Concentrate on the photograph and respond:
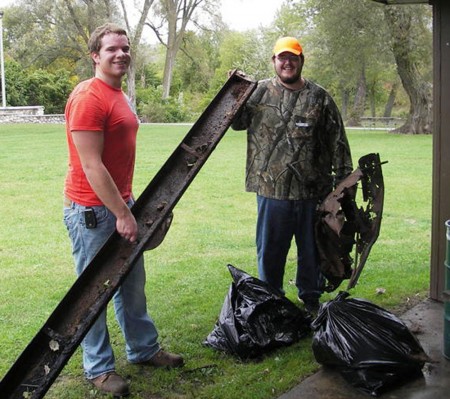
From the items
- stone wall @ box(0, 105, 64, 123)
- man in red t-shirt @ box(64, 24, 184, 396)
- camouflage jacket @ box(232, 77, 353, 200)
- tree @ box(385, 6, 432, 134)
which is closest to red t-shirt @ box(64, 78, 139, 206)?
man in red t-shirt @ box(64, 24, 184, 396)

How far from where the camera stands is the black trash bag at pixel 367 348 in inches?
138

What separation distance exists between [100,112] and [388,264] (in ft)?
13.3

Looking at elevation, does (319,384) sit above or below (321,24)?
below

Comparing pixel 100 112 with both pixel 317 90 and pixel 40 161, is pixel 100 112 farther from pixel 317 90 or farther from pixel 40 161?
pixel 40 161

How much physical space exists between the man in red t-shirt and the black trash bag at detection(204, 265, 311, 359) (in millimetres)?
564

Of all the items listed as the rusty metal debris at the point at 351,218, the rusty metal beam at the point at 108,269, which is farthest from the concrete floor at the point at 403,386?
the rusty metal beam at the point at 108,269

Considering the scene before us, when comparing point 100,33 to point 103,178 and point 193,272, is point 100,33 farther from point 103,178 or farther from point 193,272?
point 193,272

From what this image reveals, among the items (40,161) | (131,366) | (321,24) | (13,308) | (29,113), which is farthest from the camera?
(29,113)

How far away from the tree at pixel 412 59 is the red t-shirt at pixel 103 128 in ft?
73.8

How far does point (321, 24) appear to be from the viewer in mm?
27375

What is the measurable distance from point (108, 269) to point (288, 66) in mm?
2013

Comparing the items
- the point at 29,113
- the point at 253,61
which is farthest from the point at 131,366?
the point at 253,61

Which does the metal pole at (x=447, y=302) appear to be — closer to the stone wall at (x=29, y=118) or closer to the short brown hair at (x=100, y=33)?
the short brown hair at (x=100, y=33)

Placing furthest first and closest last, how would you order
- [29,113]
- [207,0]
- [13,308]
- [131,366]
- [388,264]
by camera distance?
1. [207,0]
2. [29,113]
3. [388,264]
4. [13,308]
5. [131,366]
